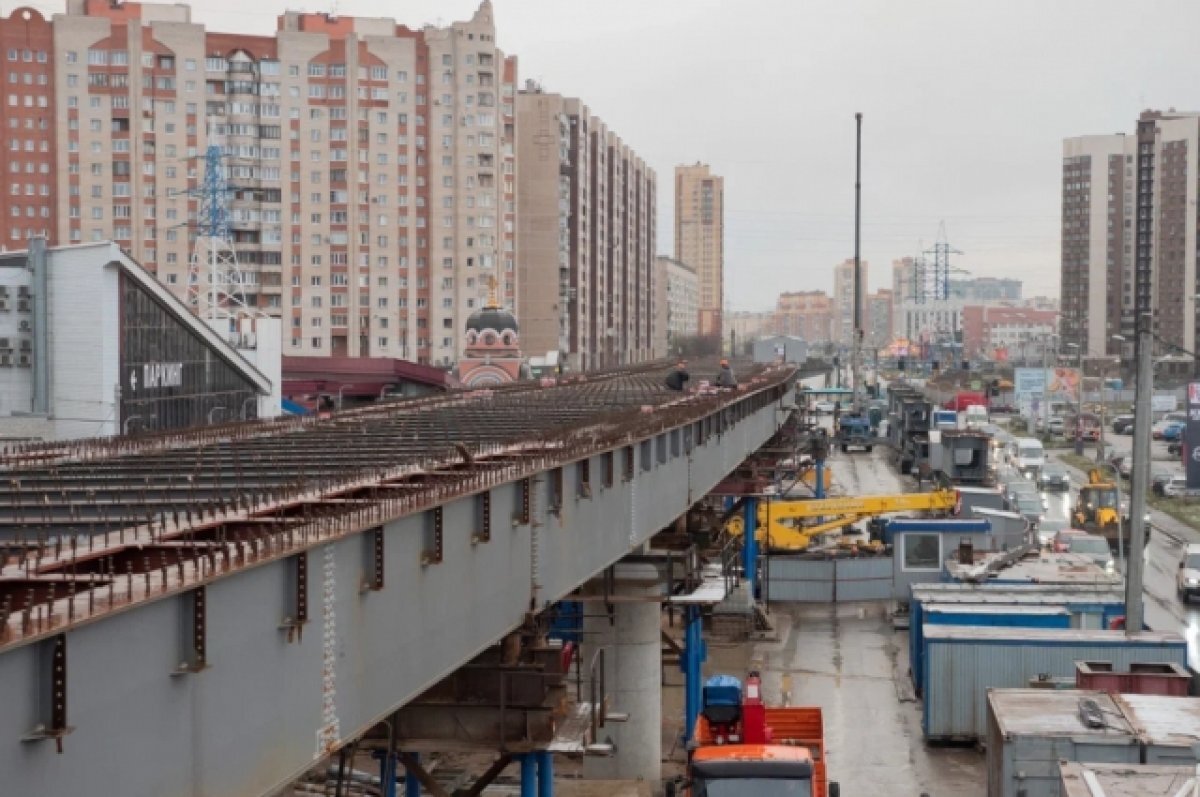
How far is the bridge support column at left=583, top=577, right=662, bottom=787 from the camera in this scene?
2616cm

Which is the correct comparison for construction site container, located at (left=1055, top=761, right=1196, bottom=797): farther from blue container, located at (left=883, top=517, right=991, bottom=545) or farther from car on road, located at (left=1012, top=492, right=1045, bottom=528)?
car on road, located at (left=1012, top=492, right=1045, bottom=528)

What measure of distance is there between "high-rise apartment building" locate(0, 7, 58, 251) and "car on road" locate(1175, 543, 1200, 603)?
8111 centimetres

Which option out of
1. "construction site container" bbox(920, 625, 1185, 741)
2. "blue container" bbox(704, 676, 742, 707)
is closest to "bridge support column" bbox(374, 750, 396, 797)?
"blue container" bbox(704, 676, 742, 707)

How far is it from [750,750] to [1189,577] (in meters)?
30.4

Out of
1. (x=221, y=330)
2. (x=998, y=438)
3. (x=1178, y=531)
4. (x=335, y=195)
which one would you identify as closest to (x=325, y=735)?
(x=221, y=330)

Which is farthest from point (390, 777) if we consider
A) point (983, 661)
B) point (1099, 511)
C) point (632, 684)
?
point (1099, 511)

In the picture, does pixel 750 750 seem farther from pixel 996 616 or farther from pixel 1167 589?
pixel 1167 589

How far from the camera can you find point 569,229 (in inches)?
5241

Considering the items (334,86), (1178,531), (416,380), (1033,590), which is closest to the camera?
(1033,590)

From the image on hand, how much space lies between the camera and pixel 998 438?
90875 millimetres

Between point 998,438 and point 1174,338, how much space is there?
307ft

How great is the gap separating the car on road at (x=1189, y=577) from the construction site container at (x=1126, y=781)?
97.6 feet

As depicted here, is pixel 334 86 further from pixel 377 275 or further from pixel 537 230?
pixel 537 230

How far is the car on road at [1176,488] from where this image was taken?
71250 mm
